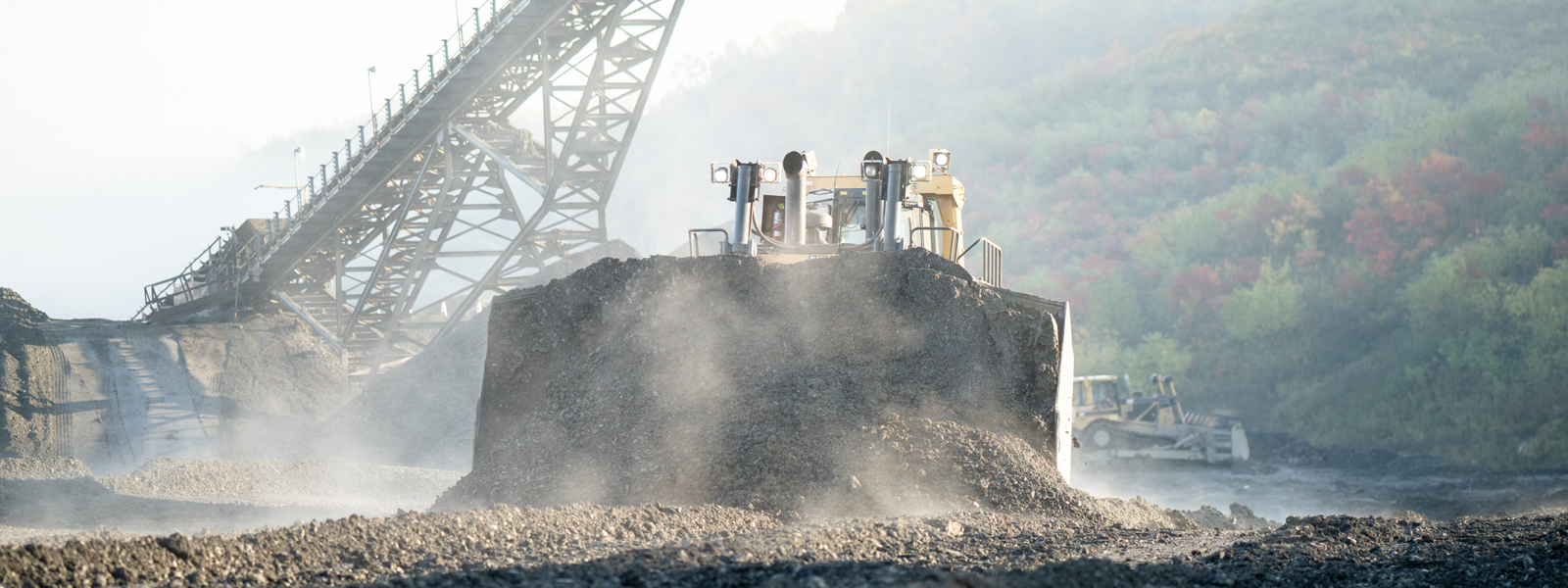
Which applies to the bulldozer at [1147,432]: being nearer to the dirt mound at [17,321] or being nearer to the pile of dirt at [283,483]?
the pile of dirt at [283,483]

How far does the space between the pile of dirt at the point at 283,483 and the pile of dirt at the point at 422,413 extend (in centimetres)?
237

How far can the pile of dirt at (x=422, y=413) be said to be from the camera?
1539 cm

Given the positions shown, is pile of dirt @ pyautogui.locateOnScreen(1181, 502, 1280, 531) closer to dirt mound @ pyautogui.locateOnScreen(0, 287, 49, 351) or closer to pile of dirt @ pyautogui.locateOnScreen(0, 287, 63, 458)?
pile of dirt @ pyautogui.locateOnScreen(0, 287, 63, 458)

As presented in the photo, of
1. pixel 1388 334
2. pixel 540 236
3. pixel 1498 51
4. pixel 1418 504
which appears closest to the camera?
pixel 1418 504

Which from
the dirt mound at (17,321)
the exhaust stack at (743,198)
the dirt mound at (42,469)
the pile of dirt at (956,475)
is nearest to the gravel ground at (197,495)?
the dirt mound at (42,469)

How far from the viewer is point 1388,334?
24188mm

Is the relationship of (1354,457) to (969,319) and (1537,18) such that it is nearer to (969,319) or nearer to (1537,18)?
(969,319)

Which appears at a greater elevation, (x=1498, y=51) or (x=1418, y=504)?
(x=1498, y=51)

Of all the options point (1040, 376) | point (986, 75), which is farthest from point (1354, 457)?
point (986, 75)

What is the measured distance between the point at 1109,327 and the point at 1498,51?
51.8ft

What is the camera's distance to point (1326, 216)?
91.9 feet

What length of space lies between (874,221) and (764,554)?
187 inches

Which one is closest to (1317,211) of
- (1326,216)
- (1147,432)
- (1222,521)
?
(1326,216)

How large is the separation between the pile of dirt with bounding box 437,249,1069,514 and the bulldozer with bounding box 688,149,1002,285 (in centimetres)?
73
